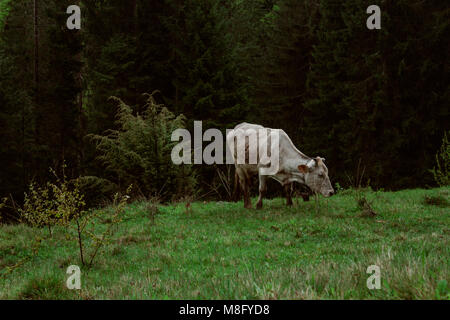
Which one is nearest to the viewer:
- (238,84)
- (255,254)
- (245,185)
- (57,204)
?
(255,254)

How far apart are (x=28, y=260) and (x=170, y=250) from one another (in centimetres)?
279

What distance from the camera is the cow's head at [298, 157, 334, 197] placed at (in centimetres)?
1200

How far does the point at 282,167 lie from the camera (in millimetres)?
12719

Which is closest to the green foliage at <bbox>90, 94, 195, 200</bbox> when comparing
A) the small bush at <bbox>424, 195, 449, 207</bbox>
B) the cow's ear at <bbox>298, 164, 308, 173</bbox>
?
the cow's ear at <bbox>298, 164, 308, 173</bbox>

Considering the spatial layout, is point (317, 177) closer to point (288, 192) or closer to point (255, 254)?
point (288, 192)

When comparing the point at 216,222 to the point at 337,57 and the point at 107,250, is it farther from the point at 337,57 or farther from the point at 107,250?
the point at 337,57

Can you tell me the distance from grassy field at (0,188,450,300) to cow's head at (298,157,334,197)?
0.50 m

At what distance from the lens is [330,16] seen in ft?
97.3

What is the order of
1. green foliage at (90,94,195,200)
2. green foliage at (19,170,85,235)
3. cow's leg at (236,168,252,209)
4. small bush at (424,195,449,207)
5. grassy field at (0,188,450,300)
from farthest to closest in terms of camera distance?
green foliage at (90,94,195,200) → cow's leg at (236,168,252,209) → small bush at (424,195,449,207) → green foliage at (19,170,85,235) → grassy field at (0,188,450,300)

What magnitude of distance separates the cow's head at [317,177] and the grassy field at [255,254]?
1.66 feet

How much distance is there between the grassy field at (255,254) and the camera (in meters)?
3.68

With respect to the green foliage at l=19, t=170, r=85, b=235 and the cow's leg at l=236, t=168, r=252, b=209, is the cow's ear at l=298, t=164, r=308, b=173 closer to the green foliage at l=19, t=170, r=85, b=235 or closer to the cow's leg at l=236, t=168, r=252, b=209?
the cow's leg at l=236, t=168, r=252, b=209

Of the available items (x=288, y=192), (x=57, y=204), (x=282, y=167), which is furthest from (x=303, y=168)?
(x=57, y=204)

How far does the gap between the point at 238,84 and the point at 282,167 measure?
1650 cm
